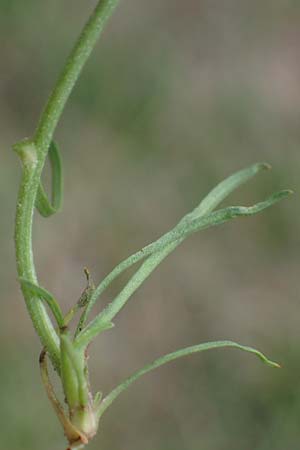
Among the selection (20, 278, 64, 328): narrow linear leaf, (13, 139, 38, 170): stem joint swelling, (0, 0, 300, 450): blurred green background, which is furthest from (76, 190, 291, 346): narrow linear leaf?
(0, 0, 300, 450): blurred green background

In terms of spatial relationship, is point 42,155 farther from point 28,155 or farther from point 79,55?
point 79,55

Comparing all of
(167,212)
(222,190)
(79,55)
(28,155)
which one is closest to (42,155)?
(28,155)

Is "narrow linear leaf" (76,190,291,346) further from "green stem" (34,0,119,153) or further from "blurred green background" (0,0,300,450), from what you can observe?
"blurred green background" (0,0,300,450)

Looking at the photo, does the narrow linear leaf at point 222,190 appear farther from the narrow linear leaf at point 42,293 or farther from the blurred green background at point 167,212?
the blurred green background at point 167,212

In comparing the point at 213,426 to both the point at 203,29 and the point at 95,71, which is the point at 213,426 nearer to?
the point at 95,71

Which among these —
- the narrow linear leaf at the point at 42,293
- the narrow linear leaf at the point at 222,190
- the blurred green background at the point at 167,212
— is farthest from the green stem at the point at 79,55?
the blurred green background at the point at 167,212

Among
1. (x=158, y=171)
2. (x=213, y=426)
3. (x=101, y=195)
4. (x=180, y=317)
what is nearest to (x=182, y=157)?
(x=158, y=171)
